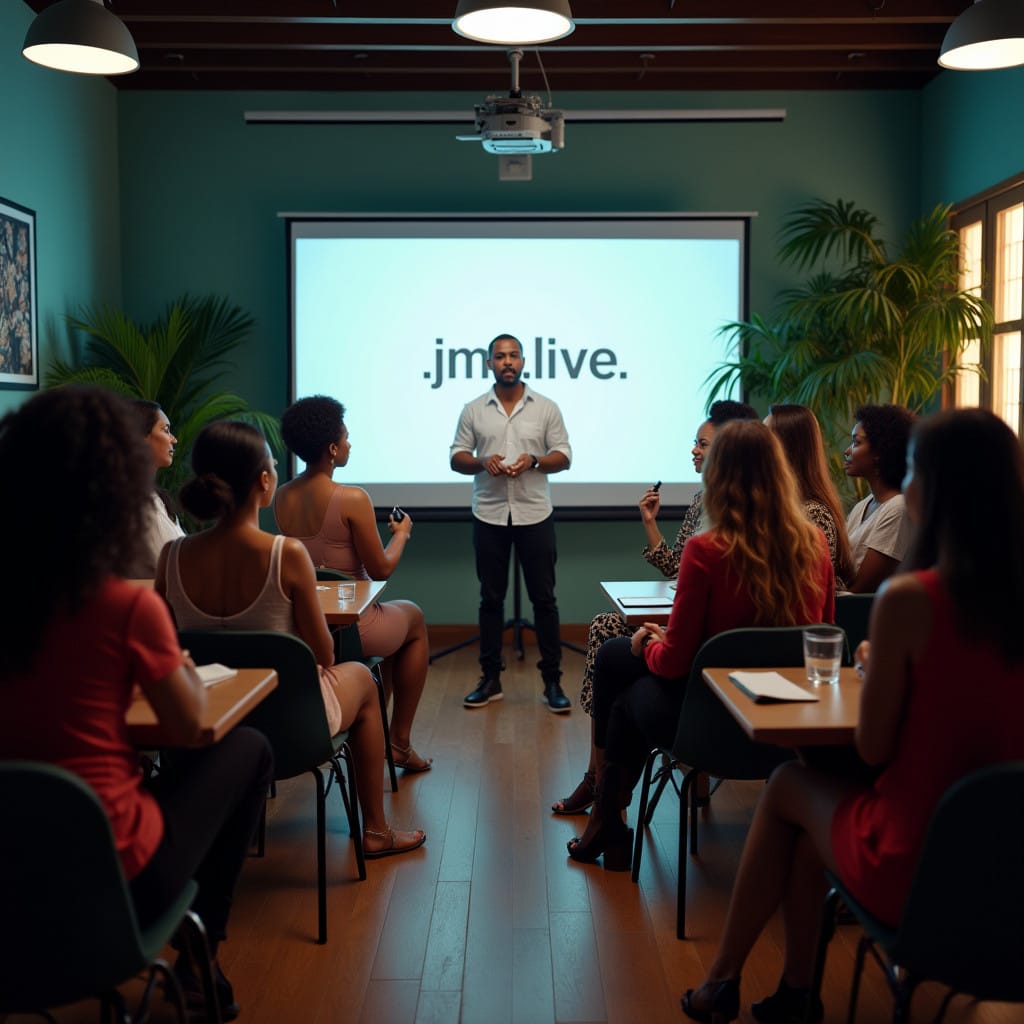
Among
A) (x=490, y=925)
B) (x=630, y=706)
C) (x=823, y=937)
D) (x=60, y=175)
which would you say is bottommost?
(x=490, y=925)

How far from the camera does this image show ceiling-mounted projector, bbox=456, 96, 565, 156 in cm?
475

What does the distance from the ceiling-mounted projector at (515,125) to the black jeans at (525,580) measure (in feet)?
5.75

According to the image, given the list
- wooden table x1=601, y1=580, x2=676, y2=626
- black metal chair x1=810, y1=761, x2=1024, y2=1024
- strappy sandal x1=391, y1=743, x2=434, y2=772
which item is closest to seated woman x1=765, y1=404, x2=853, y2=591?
wooden table x1=601, y1=580, x2=676, y2=626

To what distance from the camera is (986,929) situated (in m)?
1.56

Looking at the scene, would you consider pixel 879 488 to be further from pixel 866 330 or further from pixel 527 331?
pixel 527 331

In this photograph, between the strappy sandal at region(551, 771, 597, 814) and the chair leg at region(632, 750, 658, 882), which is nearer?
the chair leg at region(632, 750, 658, 882)

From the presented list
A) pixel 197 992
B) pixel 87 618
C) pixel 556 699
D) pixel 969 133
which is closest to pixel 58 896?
pixel 87 618

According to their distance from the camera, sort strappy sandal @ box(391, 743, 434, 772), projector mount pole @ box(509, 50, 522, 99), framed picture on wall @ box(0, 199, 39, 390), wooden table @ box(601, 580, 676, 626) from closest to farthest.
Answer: wooden table @ box(601, 580, 676, 626) → strappy sandal @ box(391, 743, 434, 772) → projector mount pole @ box(509, 50, 522, 99) → framed picture on wall @ box(0, 199, 39, 390)

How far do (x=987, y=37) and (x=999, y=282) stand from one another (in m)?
2.08

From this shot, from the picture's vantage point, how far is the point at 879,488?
134 inches

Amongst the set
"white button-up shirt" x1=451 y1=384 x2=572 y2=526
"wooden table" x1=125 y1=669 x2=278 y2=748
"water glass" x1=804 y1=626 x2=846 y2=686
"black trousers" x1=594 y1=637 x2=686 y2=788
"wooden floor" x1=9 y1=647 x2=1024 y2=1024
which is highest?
"white button-up shirt" x1=451 y1=384 x2=572 y2=526

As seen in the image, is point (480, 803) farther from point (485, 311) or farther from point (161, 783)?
point (485, 311)

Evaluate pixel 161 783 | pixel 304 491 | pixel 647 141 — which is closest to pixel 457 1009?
pixel 161 783

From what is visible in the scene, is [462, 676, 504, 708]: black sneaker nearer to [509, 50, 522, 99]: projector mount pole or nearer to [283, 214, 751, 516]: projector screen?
[283, 214, 751, 516]: projector screen
